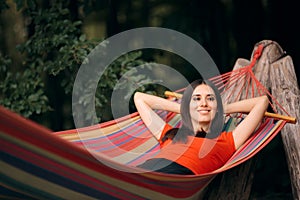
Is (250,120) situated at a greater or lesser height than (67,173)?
greater

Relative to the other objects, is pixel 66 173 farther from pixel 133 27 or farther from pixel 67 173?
pixel 133 27

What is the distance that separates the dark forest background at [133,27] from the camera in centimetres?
434

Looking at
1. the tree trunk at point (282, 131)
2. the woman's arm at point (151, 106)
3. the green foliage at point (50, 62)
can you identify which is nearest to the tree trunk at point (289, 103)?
the tree trunk at point (282, 131)

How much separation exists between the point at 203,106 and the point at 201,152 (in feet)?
0.69

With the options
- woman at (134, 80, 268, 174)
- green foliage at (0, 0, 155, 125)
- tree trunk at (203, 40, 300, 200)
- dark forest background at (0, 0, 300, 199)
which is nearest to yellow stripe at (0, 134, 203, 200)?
woman at (134, 80, 268, 174)

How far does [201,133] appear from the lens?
2811 mm

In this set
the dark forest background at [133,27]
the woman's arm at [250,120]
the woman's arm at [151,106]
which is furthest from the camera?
the dark forest background at [133,27]

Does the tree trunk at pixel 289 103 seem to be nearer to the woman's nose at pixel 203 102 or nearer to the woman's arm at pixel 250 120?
the woman's arm at pixel 250 120

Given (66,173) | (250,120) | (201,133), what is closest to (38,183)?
(66,173)

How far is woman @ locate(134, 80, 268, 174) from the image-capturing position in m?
2.64

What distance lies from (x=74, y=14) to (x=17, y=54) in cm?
51

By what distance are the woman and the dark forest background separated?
1.46m

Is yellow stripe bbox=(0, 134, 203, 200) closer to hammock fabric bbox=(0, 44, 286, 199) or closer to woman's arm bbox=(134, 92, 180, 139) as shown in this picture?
hammock fabric bbox=(0, 44, 286, 199)

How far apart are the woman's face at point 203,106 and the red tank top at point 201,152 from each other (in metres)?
0.08
